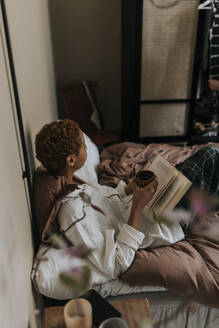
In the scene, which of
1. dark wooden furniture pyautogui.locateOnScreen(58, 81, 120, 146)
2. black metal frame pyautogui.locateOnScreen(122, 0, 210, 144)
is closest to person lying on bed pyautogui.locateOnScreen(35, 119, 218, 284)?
black metal frame pyautogui.locateOnScreen(122, 0, 210, 144)

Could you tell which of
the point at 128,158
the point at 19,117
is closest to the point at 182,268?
the point at 19,117

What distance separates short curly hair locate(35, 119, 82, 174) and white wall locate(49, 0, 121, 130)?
1999 mm

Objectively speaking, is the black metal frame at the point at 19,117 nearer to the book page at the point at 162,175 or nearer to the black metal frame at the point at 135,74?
the book page at the point at 162,175

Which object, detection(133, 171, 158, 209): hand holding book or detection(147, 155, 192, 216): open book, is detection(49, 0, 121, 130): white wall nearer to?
detection(147, 155, 192, 216): open book

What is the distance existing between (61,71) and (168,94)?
3.69ft

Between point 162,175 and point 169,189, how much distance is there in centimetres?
12

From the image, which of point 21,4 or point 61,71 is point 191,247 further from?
point 61,71

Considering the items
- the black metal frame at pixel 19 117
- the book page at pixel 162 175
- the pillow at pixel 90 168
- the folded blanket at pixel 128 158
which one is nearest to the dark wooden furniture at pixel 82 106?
the folded blanket at pixel 128 158

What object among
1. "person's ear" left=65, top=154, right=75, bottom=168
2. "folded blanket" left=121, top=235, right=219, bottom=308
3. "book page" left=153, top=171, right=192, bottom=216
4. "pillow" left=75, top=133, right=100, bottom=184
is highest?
"person's ear" left=65, top=154, right=75, bottom=168

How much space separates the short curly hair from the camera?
1.12 m

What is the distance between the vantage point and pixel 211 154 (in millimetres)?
1497

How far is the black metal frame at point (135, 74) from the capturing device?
2.27 m

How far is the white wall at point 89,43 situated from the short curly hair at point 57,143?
2.00 meters

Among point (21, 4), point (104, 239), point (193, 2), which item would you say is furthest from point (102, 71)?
point (104, 239)
